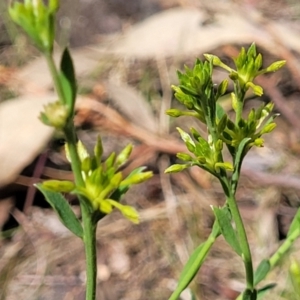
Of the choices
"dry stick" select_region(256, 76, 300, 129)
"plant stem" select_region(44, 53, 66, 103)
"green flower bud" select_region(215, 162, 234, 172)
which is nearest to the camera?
"plant stem" select_region(44, 53, 66, 103)

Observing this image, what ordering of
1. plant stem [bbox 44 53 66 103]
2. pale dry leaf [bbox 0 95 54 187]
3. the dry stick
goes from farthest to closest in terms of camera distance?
1. the dry stick
2. pale dry leaf [bbox 0 95 54 187]
3. plant stem [bbox 44 53 66 103]

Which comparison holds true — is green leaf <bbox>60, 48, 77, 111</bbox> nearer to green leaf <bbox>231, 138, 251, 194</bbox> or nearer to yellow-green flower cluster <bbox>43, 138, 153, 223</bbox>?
yellow-green flower cluster <bbox>43, 138, 153, 223</bbox>

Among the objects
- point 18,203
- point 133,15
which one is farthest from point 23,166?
point 133,15

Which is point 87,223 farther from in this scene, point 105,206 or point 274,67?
point 274,67

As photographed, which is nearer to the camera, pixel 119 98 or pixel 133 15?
pixel 119 98

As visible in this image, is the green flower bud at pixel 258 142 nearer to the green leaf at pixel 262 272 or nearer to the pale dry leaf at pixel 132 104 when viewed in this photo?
the green leaf at pixel 262 272

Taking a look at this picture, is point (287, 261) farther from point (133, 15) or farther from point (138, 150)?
point (133, 15)

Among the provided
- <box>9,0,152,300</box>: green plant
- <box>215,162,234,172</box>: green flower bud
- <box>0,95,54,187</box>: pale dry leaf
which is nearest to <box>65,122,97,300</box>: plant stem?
<box>9,0,152,300</box>: green plant

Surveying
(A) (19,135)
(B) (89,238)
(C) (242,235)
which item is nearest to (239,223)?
(C) (242,235)
